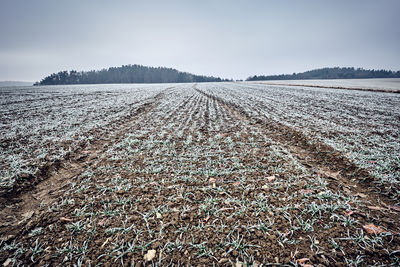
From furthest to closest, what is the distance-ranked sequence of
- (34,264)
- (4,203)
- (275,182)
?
1. (275,182)
2. (4,203)
3. (34,264)

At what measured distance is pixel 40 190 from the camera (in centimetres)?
418

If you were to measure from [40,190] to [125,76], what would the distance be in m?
176

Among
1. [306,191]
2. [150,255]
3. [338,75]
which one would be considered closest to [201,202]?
[150,255]

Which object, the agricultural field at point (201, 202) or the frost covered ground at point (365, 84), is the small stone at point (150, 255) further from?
the frost covered ground at point (365, 84)

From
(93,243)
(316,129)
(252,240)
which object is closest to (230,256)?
(252,240)

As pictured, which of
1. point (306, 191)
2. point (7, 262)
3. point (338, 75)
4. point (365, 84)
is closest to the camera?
point (7, 262)

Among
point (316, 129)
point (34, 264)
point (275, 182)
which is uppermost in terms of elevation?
point (316, 129)

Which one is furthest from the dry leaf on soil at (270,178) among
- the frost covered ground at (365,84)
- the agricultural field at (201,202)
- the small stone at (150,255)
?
the frost covered ground at (365,84)

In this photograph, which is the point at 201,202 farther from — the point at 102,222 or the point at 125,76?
the point at 125,76

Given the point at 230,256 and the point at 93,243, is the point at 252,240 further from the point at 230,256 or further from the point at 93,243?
the point at 93,243

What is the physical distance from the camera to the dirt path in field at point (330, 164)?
12.9 ft

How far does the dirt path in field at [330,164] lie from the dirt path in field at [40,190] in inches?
272

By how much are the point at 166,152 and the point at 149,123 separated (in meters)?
4.76

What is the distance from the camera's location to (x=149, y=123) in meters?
10.2
